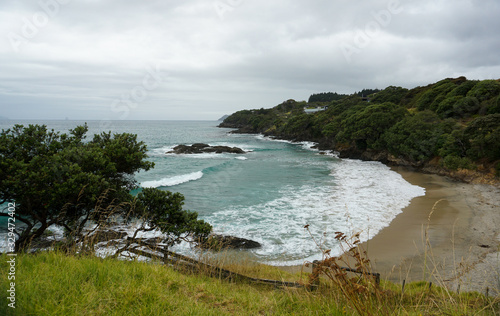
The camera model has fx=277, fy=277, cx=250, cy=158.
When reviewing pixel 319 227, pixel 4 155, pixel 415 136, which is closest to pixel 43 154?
pixel 4 155

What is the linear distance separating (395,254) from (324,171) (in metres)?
20.3

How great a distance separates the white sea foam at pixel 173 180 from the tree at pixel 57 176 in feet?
54.1

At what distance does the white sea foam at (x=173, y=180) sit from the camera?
2554 centimetres

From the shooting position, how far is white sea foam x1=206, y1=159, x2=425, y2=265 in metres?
12.1

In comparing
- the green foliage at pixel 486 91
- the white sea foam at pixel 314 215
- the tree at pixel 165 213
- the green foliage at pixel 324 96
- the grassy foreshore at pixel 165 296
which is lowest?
the white sea foam at pixel 314 215

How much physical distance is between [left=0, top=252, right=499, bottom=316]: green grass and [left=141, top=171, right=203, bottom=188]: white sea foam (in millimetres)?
21714

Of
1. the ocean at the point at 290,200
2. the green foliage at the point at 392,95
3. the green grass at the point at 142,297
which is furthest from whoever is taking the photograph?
the green foliage at the point at 392,95

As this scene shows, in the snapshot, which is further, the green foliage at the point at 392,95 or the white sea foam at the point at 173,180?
the green foliage at the point at 392,95

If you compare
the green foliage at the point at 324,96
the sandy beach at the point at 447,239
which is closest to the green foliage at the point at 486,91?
the sandy beach at the point at 447,239

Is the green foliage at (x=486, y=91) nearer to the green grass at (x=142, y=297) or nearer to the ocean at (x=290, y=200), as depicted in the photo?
the ocean at (x=290, y=200)

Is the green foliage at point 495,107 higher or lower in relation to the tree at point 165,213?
→ higher

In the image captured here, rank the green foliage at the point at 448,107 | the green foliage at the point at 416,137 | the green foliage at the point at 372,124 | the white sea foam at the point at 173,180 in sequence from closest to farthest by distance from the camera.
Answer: the white sea foam at the point at 173,180 < the green foliage at the point at 416,137 < the green foliage at the point at 372,124 < the green foliage at the point at 448,107

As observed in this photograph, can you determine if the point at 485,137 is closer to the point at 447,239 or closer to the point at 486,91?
the point at 447,239

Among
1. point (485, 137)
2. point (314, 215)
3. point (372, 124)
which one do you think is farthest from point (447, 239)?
point (372, 124)
